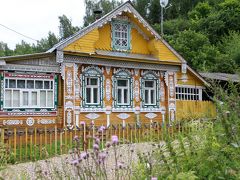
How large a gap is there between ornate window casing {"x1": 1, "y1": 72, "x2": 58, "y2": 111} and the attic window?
13.6 feet

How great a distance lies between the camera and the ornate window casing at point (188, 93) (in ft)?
68.6

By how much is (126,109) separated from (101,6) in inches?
1662

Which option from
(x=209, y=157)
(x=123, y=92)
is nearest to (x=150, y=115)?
(x=123, y=92)

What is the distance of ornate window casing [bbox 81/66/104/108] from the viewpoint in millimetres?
17047

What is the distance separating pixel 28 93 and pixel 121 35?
20.1 feet

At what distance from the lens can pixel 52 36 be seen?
195 feet

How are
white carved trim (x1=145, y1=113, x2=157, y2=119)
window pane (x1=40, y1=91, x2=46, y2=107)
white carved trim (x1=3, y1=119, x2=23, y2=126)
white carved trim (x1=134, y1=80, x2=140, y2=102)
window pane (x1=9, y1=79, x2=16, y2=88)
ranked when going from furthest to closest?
white carved trim (x1=145, y1=113, x2=157, y2=119)
white carved trim (x1=134, y1=80, x2=140, y2=102)
window pane (x1=40, y1=91, x2=46, y2=107)
window pane (x1=9, y1=79, x2=16, y2=88)
white carved trim (x1=3, y1=119, x2=23, y2=126)

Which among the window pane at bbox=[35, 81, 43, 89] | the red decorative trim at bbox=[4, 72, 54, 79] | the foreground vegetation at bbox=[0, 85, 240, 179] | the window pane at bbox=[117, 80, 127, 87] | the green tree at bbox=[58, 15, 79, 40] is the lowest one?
the foreground vegetation at bbox=[0, 85, 240, 179]

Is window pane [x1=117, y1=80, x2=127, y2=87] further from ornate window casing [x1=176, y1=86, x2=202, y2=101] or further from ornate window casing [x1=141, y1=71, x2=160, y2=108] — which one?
ornate window casing [x1=176, y1=86, x2=202, y2=101]

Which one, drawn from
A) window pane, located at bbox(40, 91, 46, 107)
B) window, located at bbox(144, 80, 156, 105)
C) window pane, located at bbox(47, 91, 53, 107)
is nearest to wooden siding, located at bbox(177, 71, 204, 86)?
window, located at bbox(144, 80, 156, 105)

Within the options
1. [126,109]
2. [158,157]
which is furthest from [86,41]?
[158,157]

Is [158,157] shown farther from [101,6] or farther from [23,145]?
[101,6]

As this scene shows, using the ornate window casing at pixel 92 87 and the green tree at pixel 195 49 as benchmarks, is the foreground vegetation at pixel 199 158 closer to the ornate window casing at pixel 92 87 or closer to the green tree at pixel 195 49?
the ornate window casing at pixel 92 87

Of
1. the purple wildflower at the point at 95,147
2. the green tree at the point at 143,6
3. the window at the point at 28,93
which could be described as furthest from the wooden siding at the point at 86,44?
the green tree at the point at 143,6
